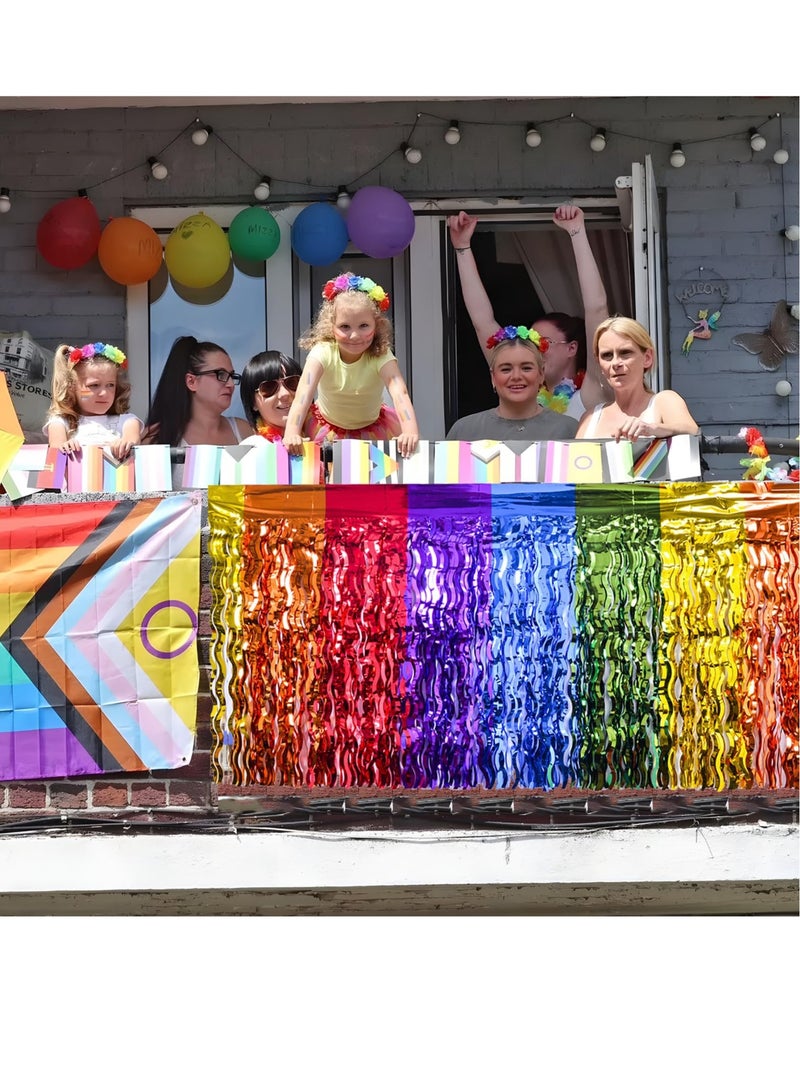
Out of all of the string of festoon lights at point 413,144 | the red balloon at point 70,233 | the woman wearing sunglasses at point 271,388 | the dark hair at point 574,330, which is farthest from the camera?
the string of festoon lights at point 413,144

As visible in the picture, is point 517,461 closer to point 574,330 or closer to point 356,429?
point 356,429

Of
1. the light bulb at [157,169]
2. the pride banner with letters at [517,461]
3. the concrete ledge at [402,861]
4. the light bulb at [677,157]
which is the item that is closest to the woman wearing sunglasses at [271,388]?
the pride banner with letters at [517,461]

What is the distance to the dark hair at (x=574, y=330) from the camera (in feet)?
22.7

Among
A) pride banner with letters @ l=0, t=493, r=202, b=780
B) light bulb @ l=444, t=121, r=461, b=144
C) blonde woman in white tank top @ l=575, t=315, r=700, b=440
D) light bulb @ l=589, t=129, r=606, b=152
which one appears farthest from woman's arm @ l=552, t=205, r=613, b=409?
pride banner with letters @ l=0, t=493, r=202, b=780

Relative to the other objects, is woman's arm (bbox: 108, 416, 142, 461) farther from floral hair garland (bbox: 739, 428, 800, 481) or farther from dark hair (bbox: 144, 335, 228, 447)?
floral hair garland (bbox: 739, 428, 800, 481)

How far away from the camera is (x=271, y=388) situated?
6.18 metres

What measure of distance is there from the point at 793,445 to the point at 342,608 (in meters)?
1.69

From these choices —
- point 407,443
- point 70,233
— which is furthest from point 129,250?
point 407,443

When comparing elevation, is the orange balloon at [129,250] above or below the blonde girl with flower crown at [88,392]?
above

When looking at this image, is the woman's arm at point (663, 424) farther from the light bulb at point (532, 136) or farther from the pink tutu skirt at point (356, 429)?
the light bulb at point (532, 136)

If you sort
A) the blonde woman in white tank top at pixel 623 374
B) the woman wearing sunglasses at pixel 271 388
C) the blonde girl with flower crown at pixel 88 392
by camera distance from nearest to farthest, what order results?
the blonde woman in white tank top at pixel 623 374 → the blonde girl with flower crown at pixel 88 392 → the woman wearing sunglasses at pixel 271 388

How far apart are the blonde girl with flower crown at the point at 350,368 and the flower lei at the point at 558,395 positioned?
1.04 meters

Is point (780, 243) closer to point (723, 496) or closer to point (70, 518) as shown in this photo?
point (723, 496)

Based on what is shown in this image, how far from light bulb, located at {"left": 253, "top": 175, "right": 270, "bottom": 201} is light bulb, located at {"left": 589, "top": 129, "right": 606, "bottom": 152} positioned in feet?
4.94
